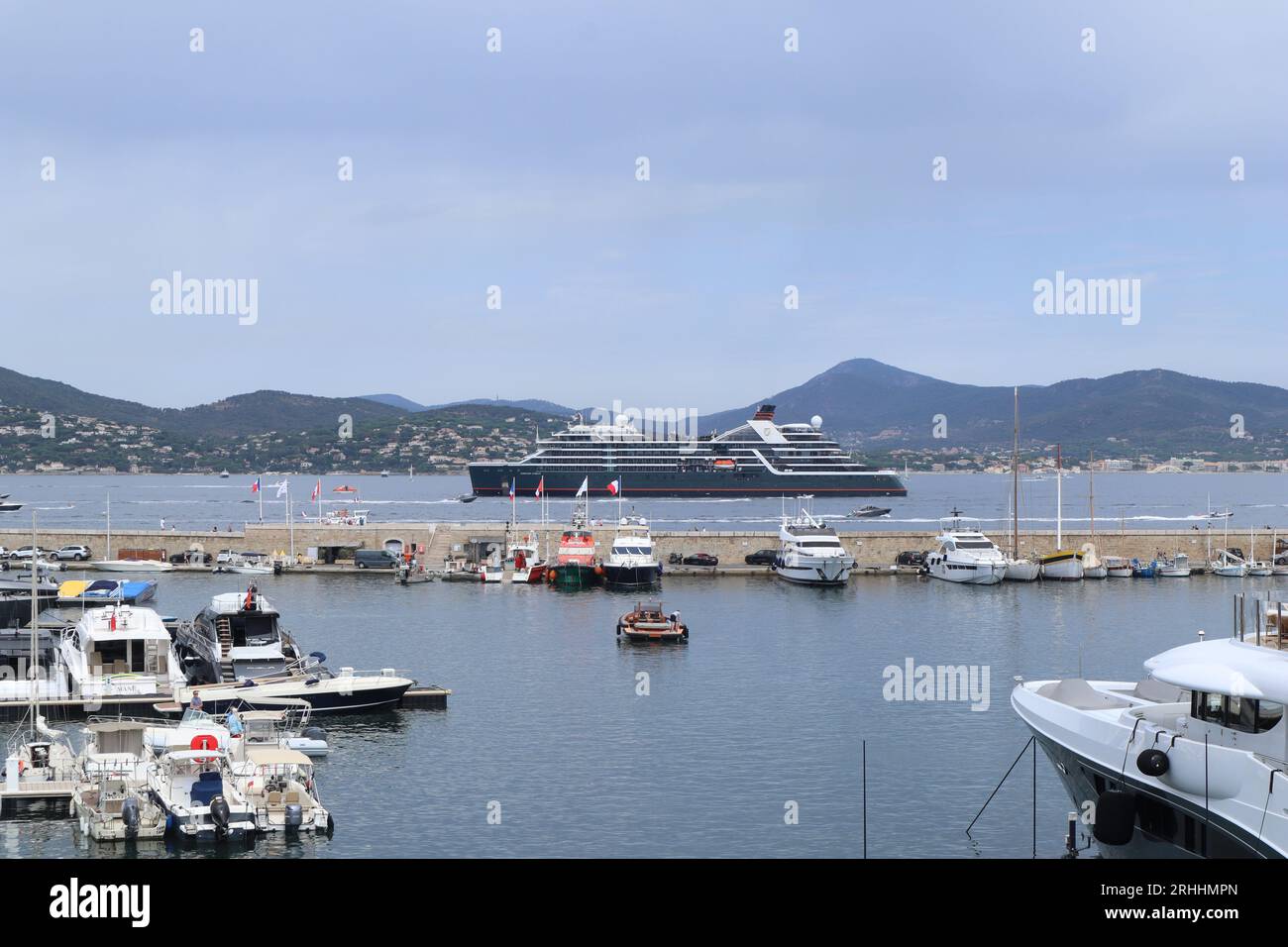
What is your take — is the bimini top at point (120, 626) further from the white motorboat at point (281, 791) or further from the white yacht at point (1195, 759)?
the white yacht at point (1195, 759)

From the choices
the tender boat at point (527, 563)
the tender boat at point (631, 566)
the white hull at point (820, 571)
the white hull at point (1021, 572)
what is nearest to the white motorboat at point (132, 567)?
the tender boat at point (527, 563)

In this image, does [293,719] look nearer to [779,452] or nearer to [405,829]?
[405,829]

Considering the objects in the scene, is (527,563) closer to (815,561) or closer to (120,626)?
(815,561)

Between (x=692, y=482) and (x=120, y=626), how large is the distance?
105 meters

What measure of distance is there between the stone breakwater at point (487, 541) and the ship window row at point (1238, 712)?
157ft

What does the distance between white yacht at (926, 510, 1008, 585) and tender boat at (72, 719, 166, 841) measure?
4015cm

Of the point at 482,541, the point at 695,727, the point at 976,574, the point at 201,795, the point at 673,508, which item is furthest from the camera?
the point at 673,508

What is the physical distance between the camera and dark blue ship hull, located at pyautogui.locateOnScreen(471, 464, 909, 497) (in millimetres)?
129625

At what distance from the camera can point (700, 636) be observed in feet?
136

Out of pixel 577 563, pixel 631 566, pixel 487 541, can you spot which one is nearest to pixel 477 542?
pixel 487 541

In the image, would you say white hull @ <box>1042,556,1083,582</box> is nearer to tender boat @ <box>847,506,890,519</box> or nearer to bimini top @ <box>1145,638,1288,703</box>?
bimini top @ <box>1145,638,1288,703</box>

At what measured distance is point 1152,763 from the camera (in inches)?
585
